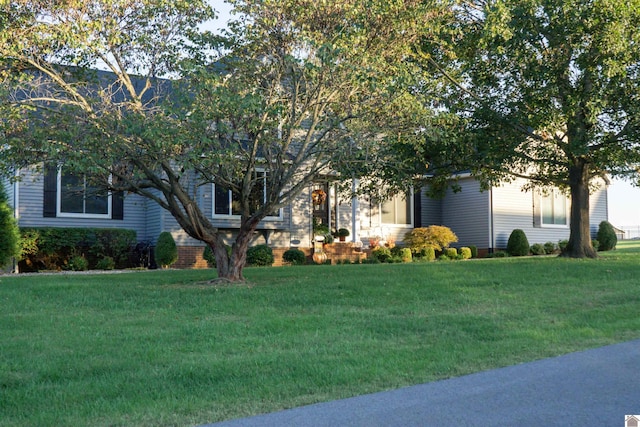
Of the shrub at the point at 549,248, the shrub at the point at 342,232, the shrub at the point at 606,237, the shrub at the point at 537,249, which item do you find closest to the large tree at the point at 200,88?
the shrub at the point at 342,232

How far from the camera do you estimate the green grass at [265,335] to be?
21.9 feet

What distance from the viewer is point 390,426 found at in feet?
18.2

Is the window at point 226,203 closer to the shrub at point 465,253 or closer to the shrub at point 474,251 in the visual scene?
the shrub at point 465,253

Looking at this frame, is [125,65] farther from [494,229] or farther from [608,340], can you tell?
[494,229]

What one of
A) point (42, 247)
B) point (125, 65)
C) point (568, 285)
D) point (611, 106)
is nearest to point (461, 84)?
point (611, 106)

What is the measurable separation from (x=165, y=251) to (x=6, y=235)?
4512 millimetres

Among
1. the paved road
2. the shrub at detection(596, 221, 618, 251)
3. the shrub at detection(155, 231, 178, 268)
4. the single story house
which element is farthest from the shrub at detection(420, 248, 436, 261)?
the paved road

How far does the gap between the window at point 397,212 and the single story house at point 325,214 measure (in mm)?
38

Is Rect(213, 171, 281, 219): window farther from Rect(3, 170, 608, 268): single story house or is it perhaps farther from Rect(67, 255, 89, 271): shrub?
Rect(67, 255, 89, 271): shrub

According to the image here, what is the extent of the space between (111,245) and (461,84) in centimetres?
1105

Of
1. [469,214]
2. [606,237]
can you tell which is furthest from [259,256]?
[606,237]

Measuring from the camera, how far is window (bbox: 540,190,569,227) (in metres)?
29.0

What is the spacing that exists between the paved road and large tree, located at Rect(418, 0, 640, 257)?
9724 mm

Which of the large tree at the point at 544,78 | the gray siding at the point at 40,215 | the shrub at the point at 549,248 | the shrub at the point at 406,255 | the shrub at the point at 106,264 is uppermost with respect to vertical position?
the large tree at the point at 544,78
